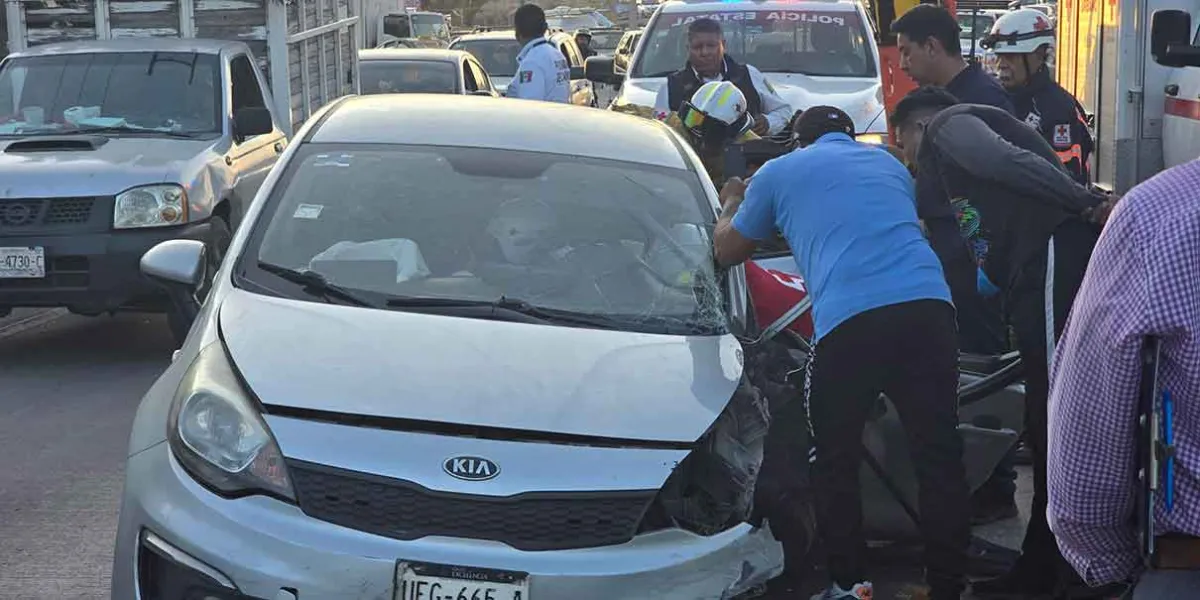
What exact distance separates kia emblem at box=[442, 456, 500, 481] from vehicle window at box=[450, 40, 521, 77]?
60.8 feet

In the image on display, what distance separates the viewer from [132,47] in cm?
996

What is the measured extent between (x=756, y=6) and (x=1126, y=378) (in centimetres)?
946

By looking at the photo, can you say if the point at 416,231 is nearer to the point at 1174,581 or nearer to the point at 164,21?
the point at 1174,581

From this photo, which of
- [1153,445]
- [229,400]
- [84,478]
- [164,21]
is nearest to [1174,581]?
[1153,445]

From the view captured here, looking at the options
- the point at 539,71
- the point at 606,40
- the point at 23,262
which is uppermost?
the point at 539,71

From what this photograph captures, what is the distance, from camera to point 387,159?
5.14m

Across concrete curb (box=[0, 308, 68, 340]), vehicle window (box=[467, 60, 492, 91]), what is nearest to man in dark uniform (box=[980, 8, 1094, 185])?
concrete curb (box=[0, 308, 68, 340])

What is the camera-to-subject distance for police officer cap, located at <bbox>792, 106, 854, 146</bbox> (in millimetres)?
5035

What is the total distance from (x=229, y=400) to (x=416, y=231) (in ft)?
3.71

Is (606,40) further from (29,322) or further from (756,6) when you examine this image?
(29,322)

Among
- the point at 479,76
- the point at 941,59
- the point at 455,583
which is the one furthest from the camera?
the point at 479,76

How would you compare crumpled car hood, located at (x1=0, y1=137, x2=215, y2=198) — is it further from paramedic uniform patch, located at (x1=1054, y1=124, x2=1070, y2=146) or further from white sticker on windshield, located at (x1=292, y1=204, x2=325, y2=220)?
paramedic uniform patch, located at (x1=1054, y1=124, x2=1070, y2=146)

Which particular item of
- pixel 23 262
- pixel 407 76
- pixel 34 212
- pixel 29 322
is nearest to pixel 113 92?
pixel 34 212

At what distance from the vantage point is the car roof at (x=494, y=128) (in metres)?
5.27
